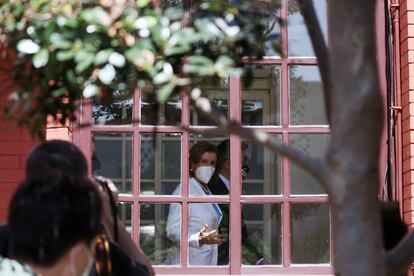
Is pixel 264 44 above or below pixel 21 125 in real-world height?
above

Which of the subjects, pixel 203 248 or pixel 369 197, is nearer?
pixel 369 197

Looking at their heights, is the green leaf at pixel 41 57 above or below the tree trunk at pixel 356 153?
above

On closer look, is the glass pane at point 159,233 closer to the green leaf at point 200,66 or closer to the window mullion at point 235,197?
the window mullion at point 235,197

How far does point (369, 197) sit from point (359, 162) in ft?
0.31

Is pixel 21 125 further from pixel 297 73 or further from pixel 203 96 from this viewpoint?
pixel 297 73

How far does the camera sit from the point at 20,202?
2.35 metres

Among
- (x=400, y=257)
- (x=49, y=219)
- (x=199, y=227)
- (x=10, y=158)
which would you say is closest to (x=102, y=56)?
(x=49, y=219)

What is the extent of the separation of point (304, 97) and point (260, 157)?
19.0 inches

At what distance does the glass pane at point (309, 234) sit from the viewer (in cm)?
543

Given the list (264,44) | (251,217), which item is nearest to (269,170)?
(251,217)

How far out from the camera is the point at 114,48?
222 cm

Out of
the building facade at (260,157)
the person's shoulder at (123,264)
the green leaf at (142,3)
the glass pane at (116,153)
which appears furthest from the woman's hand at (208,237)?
the green leaf at (142,3)

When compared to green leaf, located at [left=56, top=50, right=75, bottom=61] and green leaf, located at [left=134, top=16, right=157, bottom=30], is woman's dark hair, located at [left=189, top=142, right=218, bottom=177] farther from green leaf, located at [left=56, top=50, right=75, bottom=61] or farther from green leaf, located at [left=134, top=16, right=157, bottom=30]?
green leaf, located at [left=56, top=50, right=75, bottom=61]

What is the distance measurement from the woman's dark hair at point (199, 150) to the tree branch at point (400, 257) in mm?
3196
